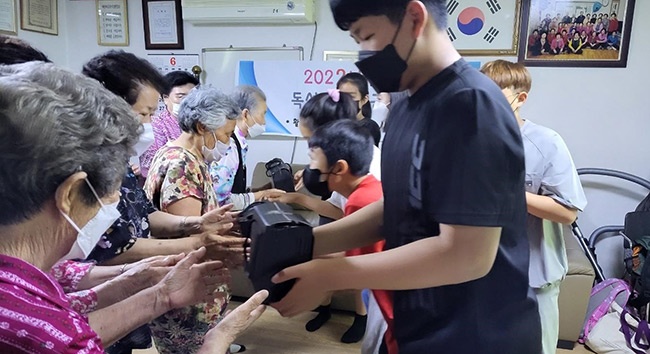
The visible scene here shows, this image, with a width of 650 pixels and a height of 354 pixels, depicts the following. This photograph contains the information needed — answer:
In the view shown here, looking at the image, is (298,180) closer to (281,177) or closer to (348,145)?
(281,177)

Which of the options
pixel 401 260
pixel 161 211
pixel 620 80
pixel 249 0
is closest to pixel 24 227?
pixel 401 260

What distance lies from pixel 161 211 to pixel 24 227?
94 cm

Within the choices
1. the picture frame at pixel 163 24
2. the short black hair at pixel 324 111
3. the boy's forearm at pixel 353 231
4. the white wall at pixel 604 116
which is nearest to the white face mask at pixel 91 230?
the boy's forearm at pixel 353 231

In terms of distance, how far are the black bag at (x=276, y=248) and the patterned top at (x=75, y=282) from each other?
0.47 meters

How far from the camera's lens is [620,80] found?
9.39 ft

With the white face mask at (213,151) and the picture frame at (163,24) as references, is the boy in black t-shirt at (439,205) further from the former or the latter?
the picture frame at (163,24)

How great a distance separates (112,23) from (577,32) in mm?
3361

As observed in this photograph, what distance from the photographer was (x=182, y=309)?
1.46 metres

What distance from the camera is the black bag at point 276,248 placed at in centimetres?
78

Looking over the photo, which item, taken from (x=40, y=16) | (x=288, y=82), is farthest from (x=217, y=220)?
(x=40, y=16)

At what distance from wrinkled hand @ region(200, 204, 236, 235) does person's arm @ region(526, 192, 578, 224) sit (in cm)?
87

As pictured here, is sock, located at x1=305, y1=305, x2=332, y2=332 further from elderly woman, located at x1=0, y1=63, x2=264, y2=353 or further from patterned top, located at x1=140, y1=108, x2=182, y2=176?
elderly woman, located at x1=0, y1=63, x2=264, y2=353

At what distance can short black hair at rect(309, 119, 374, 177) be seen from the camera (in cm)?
153

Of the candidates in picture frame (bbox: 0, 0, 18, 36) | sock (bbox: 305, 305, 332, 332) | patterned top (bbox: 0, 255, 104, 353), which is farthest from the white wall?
patterned top (bbox: 0, 255, 104, 353)
